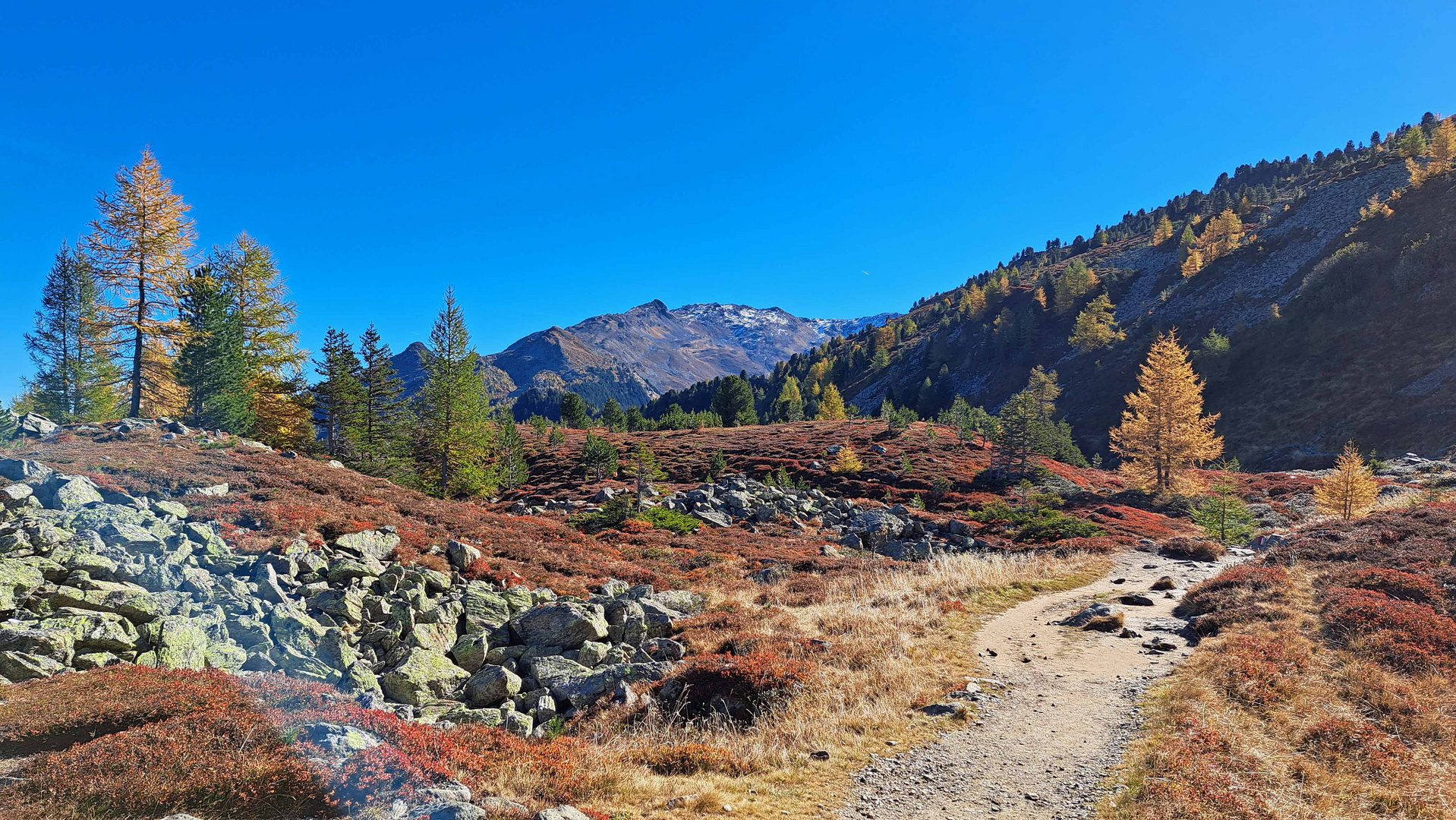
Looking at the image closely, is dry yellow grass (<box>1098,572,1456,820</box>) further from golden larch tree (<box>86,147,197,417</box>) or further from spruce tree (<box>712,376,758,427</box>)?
spruce tree (<box>712,376,758,427</box>)

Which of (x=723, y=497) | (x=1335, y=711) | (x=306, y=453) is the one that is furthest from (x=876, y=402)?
(x=1335, y=711)

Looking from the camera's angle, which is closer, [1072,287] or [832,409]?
[832,409]

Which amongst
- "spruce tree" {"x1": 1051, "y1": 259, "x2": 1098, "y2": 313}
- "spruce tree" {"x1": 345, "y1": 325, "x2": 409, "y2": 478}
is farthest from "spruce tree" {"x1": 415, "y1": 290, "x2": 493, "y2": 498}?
"spruce tree" {"x1": 1051, "y1": 259, "x2": 1098, "y2": 313}

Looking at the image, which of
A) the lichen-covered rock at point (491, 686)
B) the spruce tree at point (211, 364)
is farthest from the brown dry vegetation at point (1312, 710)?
the spruce tree at point (211, 364)

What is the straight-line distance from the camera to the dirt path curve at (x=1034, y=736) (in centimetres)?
686

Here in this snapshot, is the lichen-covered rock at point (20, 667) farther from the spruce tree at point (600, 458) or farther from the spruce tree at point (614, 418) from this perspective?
the spruce tree at point (614, 418)

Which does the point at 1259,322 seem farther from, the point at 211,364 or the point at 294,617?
the point at 211,364

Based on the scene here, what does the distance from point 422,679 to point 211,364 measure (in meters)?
28.2

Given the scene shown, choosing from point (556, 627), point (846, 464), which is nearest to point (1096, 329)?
point (846, 464)

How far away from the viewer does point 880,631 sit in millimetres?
13406

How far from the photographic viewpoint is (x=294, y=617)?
9703 millimetres

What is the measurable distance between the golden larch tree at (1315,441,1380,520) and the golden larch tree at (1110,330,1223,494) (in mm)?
13737

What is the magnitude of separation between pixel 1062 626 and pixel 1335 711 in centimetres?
661

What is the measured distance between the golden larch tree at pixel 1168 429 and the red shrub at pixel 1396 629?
114ft
